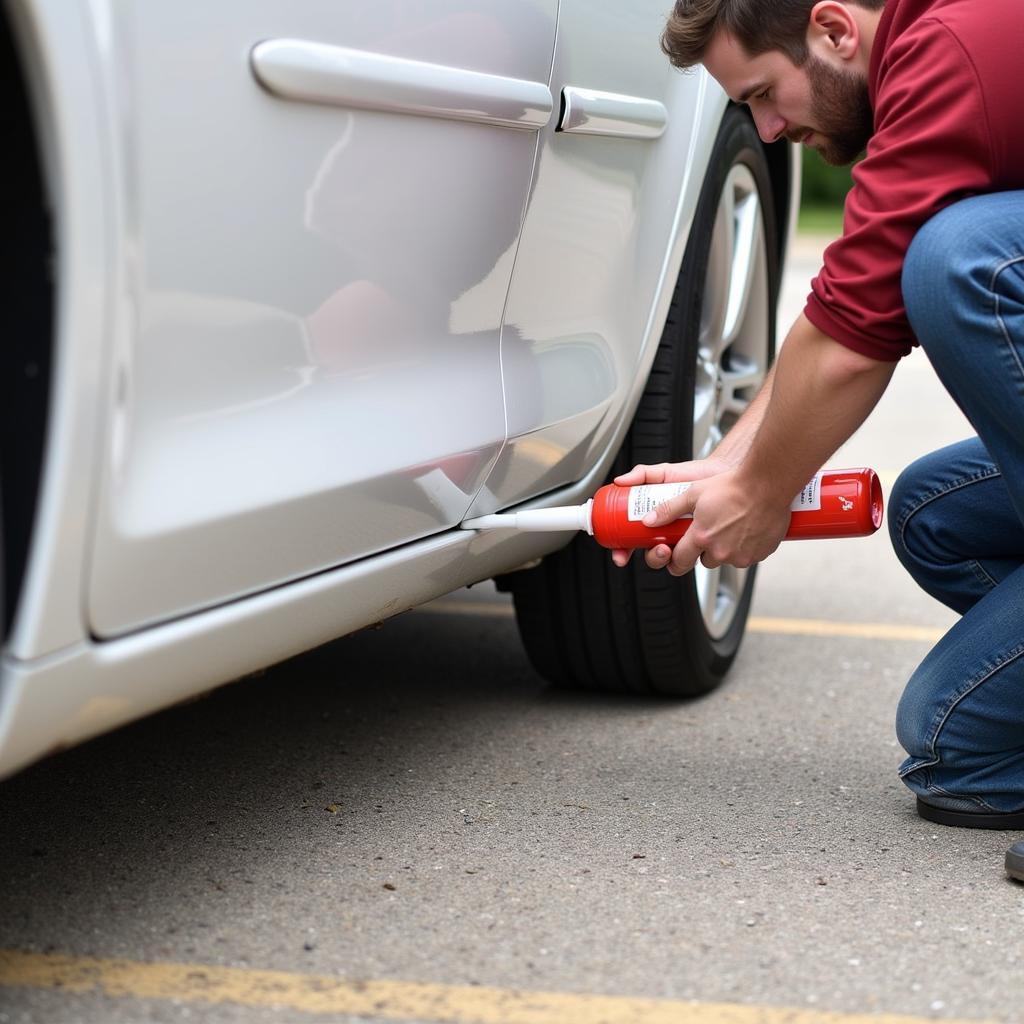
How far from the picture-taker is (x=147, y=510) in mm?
1387

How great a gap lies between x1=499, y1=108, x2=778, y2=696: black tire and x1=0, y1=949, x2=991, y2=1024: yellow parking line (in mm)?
1023

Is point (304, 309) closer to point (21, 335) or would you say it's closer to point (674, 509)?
point (21, 335)

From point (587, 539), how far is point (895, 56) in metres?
0.99

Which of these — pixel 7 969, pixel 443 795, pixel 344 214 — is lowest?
pixel 443 795

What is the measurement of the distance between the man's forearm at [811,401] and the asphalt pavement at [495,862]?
521 millimetres

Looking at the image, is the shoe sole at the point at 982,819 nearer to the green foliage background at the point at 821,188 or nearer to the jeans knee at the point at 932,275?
the jeans knee at the point at 932,275

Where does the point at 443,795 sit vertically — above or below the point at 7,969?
below

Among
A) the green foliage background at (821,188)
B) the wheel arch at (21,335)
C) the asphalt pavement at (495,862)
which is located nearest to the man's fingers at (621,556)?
the asphalt pavement at (495,862)

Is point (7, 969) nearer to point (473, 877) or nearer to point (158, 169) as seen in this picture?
point (473, 877)

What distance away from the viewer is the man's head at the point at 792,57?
75.9 inches

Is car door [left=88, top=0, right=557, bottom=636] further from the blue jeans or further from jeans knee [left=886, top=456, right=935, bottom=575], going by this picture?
jeans knee [left=886, top=456, right=935, bottom=575]

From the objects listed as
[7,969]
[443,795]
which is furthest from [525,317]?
[7,969]

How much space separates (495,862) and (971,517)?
0.84 m

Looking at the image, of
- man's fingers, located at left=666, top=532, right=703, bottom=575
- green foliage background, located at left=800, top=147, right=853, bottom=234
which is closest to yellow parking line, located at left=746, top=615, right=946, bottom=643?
man's fingers, located at left=666, top=532, right=703, bottom=575
